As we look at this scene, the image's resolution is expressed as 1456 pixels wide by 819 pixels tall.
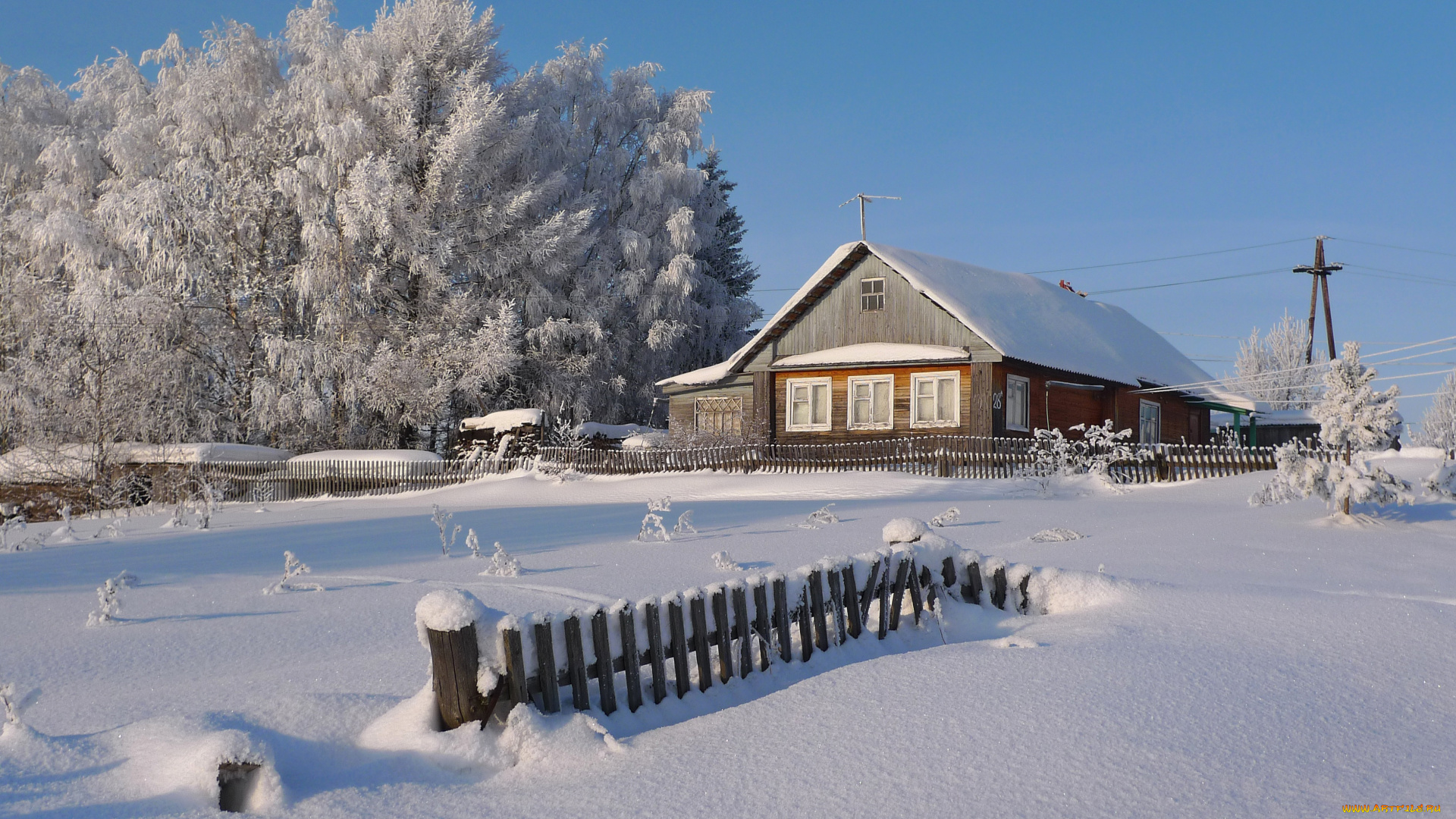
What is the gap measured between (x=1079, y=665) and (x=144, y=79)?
1524 inches

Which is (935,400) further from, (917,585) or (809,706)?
(809,706)

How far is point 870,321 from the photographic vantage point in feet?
95.8

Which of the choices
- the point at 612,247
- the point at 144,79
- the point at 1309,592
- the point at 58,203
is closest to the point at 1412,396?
the point at 1309,592

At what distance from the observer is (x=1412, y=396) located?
17.0 meters

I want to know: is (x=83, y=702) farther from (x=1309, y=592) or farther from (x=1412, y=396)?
(x=1412, y=396)

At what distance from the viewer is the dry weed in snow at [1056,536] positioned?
39.7 ft

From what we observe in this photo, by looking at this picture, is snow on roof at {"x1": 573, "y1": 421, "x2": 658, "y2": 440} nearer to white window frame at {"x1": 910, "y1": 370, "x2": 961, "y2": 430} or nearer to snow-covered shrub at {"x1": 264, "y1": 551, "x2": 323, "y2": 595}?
white window frame at {"x1": 910, "y1": 370, "x2": 961, "y2": 430}

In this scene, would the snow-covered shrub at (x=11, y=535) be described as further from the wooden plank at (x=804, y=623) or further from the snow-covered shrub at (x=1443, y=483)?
the snow-covered shrub at (x=1443, y=483)

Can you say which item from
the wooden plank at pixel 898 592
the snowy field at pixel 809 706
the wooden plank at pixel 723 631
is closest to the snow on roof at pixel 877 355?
the snowy field at pixel 809 706

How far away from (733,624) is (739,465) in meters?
19.0

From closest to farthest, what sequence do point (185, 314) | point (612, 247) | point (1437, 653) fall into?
1. point (1437, 653)
2. point (185, 314)
3. point (612, 247)

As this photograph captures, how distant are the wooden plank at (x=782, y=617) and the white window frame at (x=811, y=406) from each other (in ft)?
75.9

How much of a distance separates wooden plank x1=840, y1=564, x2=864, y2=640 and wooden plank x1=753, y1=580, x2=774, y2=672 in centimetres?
87

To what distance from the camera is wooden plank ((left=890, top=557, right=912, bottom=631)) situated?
725 cm
